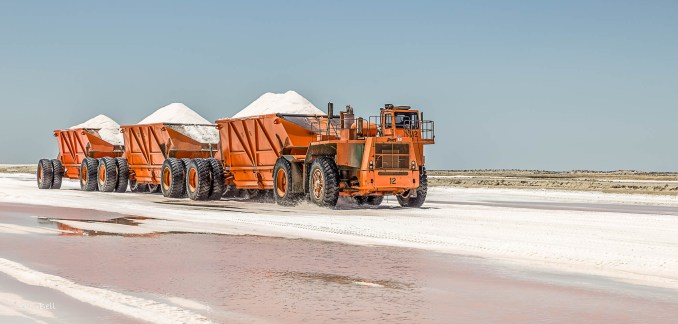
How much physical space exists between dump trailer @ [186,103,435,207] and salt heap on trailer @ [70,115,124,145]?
15.3 m

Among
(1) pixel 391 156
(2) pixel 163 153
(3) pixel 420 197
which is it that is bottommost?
(3) pixel 420 197

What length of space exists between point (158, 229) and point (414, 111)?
9037 millimetres

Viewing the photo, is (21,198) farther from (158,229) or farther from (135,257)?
(135,257)

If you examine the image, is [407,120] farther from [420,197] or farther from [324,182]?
[324,182]

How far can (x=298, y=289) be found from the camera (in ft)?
32.6

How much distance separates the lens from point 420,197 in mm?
25297

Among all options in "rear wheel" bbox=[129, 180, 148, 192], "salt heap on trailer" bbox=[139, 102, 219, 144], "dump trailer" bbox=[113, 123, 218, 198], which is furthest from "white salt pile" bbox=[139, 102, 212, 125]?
"dump trailer" bbox=[113, 123, 218, 198]

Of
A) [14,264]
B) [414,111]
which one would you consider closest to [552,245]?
[14,264]

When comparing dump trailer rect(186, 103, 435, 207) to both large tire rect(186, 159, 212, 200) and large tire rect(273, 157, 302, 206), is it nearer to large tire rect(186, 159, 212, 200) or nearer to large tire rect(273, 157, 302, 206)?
large tire rect(273, 157, 302, 206)

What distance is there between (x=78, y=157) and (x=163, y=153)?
9.47 meters

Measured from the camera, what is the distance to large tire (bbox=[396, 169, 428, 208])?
25078 millimetres

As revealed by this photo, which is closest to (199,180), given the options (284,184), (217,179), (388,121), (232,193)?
(217,179)

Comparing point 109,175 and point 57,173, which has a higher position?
point 57,173

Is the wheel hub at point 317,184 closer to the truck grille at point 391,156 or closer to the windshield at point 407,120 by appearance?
the truck grille at point 391,156
